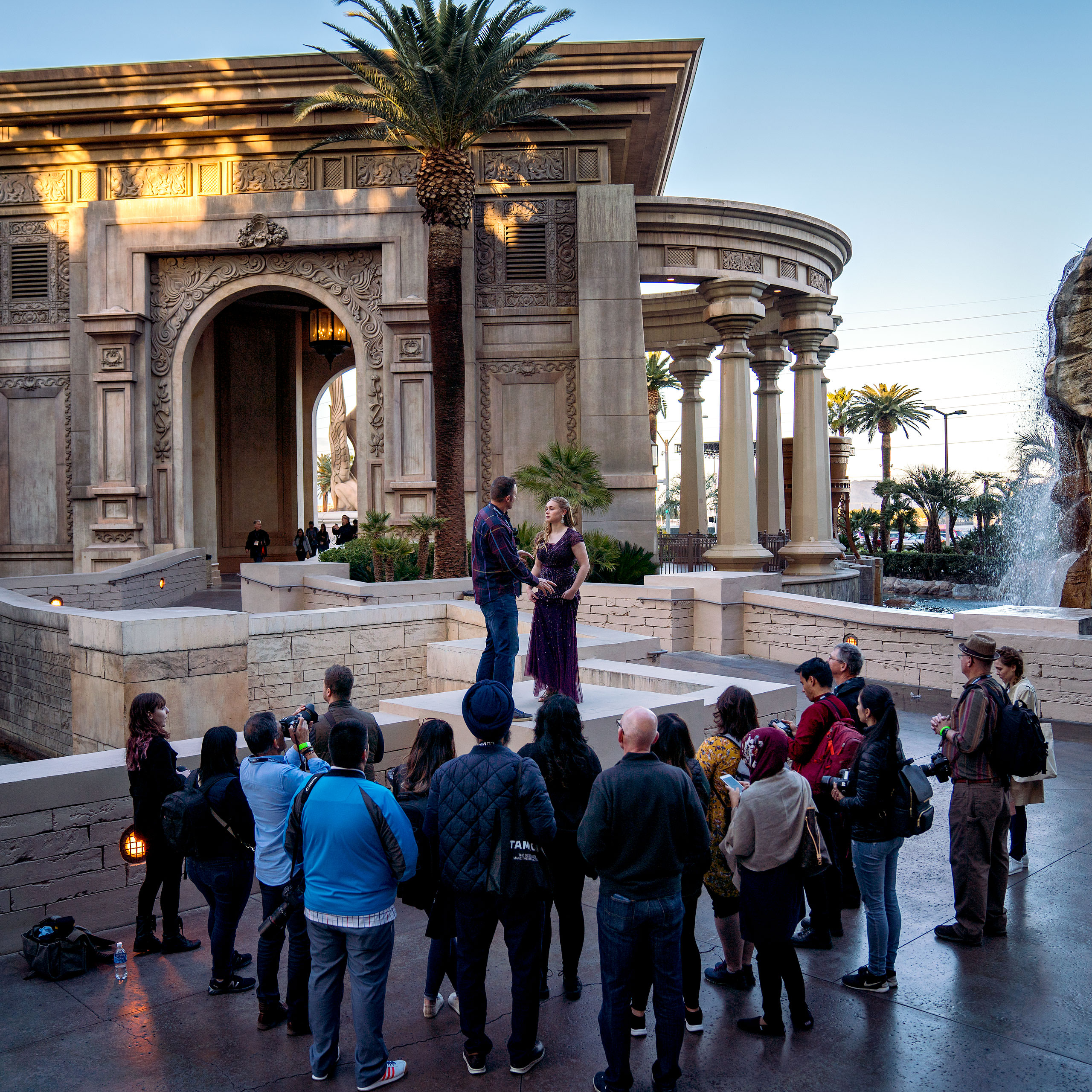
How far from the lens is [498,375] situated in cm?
2314

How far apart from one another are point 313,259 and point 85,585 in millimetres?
9353

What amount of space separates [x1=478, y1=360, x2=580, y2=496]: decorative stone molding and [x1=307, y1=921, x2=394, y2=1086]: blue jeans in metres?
19.2

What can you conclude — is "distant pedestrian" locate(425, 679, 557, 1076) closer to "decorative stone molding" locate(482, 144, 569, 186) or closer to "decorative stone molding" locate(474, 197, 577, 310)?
"decorative stone molding" locate(474, 197, 577, 310)

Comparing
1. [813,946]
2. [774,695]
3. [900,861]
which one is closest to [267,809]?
[813,946]

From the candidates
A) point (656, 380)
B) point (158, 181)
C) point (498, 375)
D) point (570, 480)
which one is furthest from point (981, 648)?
point (656, 380)

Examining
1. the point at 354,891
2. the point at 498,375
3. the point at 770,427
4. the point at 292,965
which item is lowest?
the point at 292,965

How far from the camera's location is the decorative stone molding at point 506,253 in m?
23.0

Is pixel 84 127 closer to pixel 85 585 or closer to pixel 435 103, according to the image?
pixel 435 103

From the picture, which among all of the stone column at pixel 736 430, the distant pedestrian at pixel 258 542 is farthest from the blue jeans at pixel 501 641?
the distant pedestrian at pixel 258 542

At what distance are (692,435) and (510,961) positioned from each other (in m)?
27.8

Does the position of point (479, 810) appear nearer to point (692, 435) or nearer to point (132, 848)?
point (132, 848)

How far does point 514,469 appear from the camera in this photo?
75.9 feet

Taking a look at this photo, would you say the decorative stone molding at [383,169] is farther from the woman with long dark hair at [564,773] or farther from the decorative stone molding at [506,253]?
the woman with long dark hair at [564,773]

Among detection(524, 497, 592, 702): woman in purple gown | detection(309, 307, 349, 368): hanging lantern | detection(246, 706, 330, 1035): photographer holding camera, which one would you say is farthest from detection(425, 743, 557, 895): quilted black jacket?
detection(309, 307, 349, 368): hanging lantern
